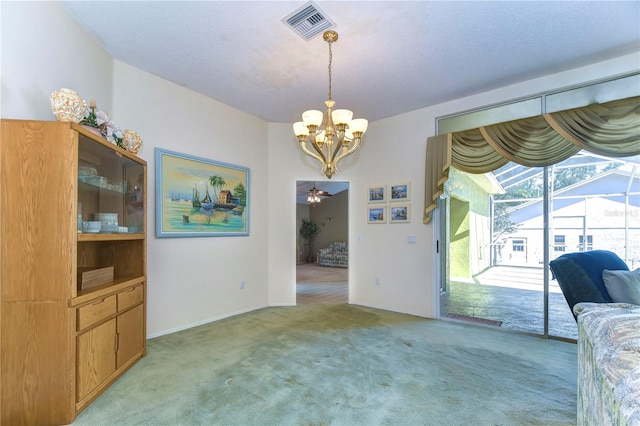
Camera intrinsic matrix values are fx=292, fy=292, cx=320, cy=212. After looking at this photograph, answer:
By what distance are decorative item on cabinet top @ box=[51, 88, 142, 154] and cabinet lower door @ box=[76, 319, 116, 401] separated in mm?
1408

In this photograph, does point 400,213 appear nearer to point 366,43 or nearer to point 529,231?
point 529,231

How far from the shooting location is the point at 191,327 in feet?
11.4

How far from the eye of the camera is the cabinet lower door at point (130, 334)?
7.62 feet

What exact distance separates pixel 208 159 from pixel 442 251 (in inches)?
131

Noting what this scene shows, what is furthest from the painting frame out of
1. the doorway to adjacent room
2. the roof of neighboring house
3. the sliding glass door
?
the doorway to adjacent room

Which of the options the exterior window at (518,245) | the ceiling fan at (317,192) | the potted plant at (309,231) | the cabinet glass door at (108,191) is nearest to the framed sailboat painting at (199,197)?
the cabinet glass door at (108,191)

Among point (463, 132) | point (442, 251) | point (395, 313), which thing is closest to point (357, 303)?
point (395, 313)

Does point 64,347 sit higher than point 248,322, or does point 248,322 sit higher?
point 64,347

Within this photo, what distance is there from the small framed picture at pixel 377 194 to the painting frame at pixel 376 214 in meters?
0.09

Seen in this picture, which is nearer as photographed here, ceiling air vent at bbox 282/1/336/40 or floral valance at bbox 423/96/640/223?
ceiling air vent at bbox 282/1/336/40

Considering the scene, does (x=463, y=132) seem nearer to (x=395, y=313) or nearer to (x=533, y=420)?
(x=395, y=313)

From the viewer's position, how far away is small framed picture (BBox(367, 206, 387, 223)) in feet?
14.3

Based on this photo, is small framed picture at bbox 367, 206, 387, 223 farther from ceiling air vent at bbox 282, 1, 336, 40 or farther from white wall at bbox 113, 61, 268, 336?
ceiling air vent at bbox 282, 1, 336, 40

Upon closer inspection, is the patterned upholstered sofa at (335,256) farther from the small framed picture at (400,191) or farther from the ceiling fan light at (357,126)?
the ceiling fan light at (357,126)
